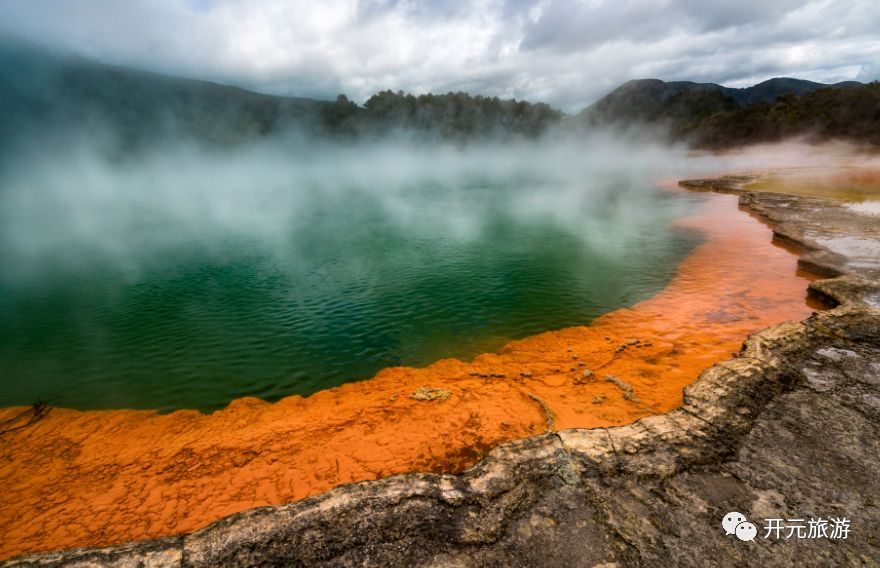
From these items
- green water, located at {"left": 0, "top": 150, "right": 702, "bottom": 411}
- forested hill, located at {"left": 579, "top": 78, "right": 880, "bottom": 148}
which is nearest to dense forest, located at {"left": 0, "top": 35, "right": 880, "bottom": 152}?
forested hill, located at {"left": 579, "top": 78, "right": 880, "bottom": 148}

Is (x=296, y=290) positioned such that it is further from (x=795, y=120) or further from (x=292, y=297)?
(x=795, y=120)

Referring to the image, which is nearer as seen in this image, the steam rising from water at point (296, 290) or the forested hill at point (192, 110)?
the steam rising from water at point (296, 290)

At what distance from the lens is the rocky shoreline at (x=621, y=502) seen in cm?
341

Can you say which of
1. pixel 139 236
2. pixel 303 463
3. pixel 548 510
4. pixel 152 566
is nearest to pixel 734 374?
pixel 548 510

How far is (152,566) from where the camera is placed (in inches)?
135

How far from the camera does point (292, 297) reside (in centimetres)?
1296

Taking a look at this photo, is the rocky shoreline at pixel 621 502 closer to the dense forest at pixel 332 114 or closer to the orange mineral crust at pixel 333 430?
the orange mineral crust at pixel 333 430

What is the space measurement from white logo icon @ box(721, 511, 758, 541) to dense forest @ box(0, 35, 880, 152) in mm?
75481

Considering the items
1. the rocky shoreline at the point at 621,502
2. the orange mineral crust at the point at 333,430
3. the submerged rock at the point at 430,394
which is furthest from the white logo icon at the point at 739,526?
the submerged rock at the point at 430,394

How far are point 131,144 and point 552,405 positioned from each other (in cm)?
Result: 14058

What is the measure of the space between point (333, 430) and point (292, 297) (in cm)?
771

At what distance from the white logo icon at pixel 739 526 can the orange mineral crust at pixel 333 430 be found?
2.36 metres

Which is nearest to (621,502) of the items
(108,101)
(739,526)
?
(739,526)

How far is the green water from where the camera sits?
29.0 ft
